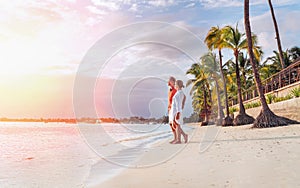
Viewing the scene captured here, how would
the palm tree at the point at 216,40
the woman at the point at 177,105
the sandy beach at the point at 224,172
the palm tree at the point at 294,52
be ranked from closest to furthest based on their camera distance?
the sandy beach at the point at 224,172 < the woman at the point at 177,105 < the palm tree at the point at 216,40 < the palm tree at the point at 294,52

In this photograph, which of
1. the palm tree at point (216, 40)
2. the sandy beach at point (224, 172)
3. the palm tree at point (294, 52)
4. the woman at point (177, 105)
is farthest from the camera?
the palm tree at point (294, 52)

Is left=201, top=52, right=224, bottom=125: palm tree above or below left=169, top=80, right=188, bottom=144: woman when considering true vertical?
above

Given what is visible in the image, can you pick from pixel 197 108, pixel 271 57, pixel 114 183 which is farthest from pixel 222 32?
pixel 197 108

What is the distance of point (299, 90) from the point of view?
1625 cm

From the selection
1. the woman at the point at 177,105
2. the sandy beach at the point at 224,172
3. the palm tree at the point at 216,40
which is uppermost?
the palm tree at the point at 216,40

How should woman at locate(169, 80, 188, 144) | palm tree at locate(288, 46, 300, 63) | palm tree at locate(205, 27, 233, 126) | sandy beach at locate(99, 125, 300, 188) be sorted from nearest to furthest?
1. sandy beach at locate(99, 125, 300, 188)
2. woman at locate(169, 80, 188, 144)
3. palm tree at locate(205, 27, 233, 126)
4. palm tree at locate(288, 46, 300, 63)

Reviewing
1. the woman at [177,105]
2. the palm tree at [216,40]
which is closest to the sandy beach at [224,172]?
the woman at [177,105]

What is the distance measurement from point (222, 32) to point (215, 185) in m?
24.4

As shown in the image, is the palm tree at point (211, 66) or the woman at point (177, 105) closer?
the woman at point (177, 105)

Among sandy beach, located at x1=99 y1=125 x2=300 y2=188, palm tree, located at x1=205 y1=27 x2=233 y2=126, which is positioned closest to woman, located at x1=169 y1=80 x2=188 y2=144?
sandy beach, located at x1=99 y1=125 x2=300 y2=188

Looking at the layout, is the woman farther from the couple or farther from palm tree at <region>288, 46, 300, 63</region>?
palm tree at <region>288, 46, 300, 63</region>

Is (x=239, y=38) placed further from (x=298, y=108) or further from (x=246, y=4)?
(x=298, y=108)

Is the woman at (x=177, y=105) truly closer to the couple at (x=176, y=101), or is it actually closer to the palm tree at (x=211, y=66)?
the couple at (x=176, y=101)

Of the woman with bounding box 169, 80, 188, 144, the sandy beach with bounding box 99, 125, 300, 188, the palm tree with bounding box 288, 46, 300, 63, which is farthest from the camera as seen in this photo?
the palm tree with bounding box 288, 46, 300, 63
